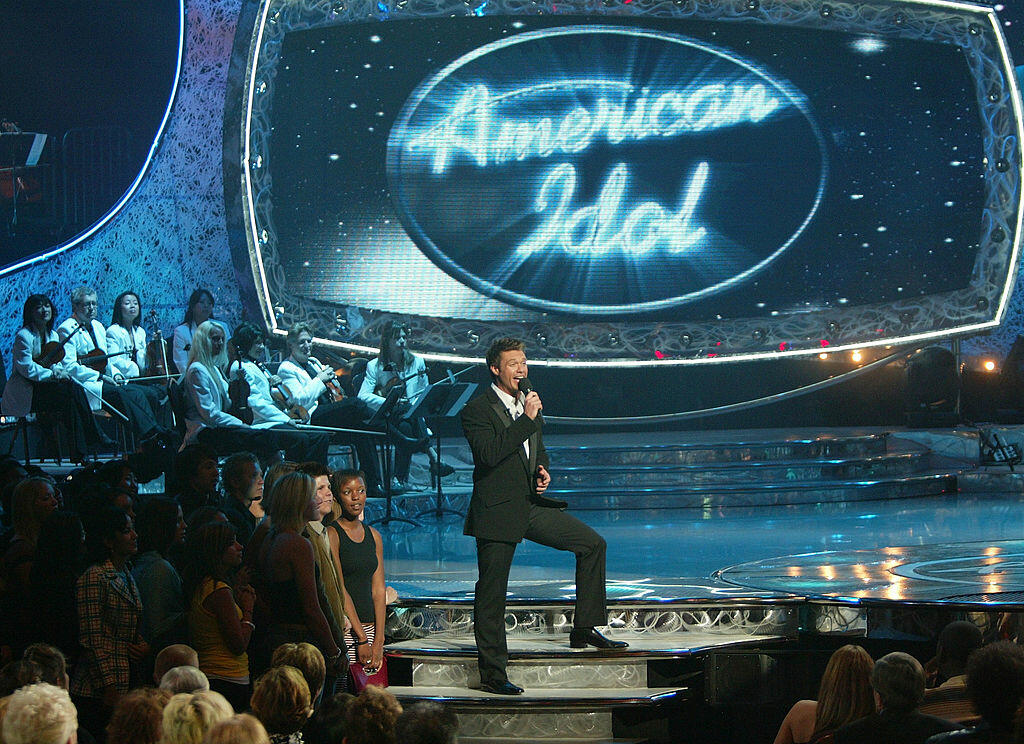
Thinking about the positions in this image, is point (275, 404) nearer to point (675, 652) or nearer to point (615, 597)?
point (615, 597)

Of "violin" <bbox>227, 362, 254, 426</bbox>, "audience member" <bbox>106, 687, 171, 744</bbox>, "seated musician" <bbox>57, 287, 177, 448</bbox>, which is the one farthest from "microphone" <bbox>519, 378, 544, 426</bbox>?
"seated musician" <bbox>57, 287, 177, 448</bbox>

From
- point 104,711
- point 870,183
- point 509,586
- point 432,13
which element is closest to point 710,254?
point 870,183

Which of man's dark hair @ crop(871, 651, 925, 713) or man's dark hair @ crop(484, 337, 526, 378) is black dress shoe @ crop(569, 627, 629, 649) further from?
man's dark hair @ crop(871, 651, 925, 713)

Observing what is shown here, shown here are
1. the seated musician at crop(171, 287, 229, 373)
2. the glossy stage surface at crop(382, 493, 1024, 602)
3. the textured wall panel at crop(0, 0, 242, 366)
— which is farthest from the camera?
the textured wall panel at crop(0, 0, 242, 366)

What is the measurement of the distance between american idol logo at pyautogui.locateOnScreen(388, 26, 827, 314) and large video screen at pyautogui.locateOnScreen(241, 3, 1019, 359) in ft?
0.06

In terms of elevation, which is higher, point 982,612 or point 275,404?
point 275,404

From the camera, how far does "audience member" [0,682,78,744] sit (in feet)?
7.04

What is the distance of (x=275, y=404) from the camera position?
813 centimetres

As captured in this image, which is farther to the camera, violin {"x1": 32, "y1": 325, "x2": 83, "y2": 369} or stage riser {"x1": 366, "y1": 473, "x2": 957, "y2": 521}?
stage riser {"x1": 366, "y1": 473, "x2": 957, "y2": 521}

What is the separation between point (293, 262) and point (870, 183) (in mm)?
5260

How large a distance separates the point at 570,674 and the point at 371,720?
2090 mm

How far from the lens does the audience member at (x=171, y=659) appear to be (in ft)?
10.5

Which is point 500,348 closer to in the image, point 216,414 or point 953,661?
point 953,661

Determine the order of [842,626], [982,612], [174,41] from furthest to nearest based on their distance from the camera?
[174,41], [842,626], [982,612]
